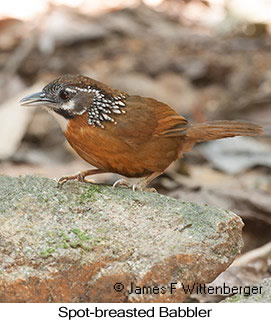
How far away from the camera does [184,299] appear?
3.37 m

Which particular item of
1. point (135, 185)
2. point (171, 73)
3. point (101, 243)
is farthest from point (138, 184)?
point (171, 73)

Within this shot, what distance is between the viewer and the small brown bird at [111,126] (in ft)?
13.2

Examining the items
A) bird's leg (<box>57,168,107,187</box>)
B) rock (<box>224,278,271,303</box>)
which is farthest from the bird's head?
rock (<box>224,278,271,303</box>)

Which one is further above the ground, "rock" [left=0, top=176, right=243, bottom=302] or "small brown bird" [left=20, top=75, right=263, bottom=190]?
"small brown bird" [left=20, top=75, right=263, bottom=190]

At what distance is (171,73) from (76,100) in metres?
5.19

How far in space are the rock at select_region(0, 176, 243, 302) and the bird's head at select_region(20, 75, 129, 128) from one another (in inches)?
22.8

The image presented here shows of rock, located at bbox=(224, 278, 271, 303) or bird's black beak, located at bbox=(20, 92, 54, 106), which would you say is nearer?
rock, located at bbox=(224, 278, 271, 303)

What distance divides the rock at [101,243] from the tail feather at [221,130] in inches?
32.2

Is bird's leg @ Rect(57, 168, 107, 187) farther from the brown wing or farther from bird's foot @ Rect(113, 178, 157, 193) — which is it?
the brown wing

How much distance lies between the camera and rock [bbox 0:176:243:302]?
10.6 ft

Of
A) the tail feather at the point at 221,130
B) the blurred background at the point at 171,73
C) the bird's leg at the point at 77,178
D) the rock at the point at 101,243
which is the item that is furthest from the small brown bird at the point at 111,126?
the blurred background at the point at 171,73

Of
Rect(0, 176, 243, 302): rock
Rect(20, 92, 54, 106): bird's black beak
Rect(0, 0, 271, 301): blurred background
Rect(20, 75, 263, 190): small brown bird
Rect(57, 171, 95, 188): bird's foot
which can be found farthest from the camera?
Rect(0, 0, 271, 301): blurred background

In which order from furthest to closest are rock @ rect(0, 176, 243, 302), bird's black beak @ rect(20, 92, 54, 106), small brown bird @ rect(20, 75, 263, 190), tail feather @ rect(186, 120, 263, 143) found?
1. tail feather @ rect(186, 120, 263, 143)
2. bird's black beak @ rect(20, 92, 54, 106)
3. small brown bird @ rect(20, 75, 263, 190)
4. rock @ rect(0, 176, 243, 302)

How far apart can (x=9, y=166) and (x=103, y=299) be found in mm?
3729
